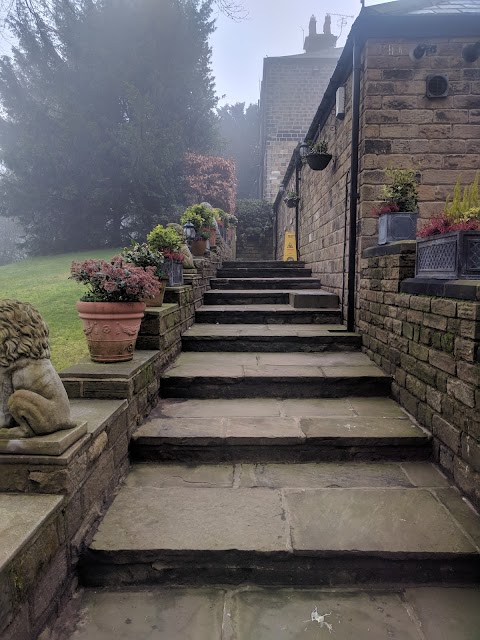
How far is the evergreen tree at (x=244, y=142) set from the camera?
101 ft

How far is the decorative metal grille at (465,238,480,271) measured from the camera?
284 cm

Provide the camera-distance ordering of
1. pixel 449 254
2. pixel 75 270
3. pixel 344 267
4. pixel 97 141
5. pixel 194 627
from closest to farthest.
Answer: pixel 194 627 → pixel 449 254 → pixel 75 270 → pixel 344 267 → pixel 97 141

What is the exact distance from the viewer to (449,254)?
9.85ft

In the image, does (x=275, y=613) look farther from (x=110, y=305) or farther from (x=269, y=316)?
(x=269, y=316)

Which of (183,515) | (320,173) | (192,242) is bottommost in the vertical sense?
(183,515)

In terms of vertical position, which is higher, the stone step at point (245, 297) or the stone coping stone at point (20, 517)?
the stone step at point (245, 297)

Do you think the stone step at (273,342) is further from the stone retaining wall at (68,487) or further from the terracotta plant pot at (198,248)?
the terracotta plant pot at (198,248)

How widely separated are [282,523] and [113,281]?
2094 millimetres

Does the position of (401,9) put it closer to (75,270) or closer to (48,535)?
(75,270)

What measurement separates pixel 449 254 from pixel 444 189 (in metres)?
2.47

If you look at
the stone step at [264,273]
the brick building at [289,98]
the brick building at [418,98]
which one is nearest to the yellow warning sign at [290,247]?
the stone step at [264,273]

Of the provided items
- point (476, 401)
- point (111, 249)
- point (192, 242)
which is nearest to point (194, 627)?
point (476, 401)

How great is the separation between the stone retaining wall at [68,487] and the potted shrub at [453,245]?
238 cm

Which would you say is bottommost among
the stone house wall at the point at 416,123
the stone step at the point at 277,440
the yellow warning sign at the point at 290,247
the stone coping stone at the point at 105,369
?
the stone step at the point at 277,440
